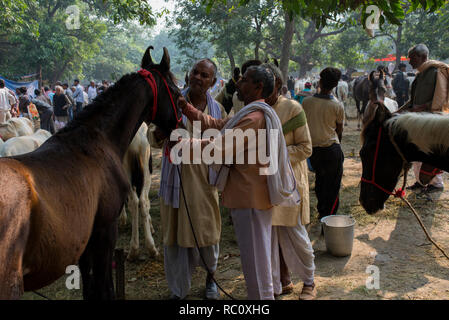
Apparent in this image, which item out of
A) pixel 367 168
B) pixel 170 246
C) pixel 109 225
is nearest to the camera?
pixel 109 225

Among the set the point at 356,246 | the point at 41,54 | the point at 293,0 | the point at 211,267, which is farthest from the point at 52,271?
the point at 41,54

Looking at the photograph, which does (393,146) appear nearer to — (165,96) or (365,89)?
(165,96)

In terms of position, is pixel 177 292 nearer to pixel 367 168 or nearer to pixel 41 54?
pixel 367 168

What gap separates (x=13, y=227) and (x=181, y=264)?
2.00 m

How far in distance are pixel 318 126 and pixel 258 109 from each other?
2.41 metres

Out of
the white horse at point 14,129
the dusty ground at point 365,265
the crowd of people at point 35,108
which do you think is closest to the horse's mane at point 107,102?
the dusty ground at point 365,265

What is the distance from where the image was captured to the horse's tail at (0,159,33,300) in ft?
5.05

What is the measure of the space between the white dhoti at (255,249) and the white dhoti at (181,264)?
87 centimetres

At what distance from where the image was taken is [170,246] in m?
3.37

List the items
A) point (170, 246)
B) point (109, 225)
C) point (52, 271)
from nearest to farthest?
point (52, 271)
point (109, 225)
point (170, 246)

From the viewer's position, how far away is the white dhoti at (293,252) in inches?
130

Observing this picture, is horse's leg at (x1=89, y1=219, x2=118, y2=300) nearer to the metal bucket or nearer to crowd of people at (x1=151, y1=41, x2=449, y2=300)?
crowd of people at (x1=151, y1=41, x2=449, y2=300)

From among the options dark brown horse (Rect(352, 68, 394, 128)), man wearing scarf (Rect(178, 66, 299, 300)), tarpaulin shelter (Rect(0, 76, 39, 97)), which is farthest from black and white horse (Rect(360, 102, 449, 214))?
tarpaulin shelter (Rect(0, 76, 39, 97))

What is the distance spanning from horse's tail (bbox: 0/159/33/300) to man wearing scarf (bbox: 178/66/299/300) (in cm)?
118
